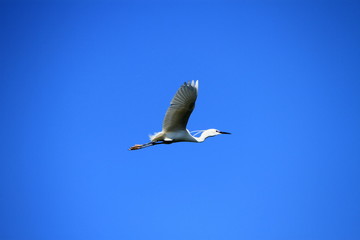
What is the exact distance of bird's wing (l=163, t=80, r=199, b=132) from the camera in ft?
42.2

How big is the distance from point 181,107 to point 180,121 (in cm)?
86

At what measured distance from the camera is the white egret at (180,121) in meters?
12.9

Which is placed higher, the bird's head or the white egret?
the bird's head

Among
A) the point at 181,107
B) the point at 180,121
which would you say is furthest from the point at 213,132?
the point at 181,107

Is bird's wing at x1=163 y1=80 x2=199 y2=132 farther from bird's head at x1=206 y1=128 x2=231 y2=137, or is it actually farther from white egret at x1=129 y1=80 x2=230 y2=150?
bird's head at x1=206 y1=128 x2=231 y2=137

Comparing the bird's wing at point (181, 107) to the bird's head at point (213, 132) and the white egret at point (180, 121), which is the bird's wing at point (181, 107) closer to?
the white egret at point (180, 121)

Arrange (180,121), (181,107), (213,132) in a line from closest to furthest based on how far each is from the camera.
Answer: (181,107)
(180,121)
(213,132)

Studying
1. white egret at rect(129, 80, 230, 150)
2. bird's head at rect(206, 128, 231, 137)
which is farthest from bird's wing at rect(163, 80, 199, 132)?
bird's head at rect(206, 128, 231, 137)

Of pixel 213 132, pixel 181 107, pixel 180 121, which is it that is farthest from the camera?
pixel 213 132

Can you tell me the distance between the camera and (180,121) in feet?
46.3

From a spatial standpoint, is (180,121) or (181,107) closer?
(181,107)

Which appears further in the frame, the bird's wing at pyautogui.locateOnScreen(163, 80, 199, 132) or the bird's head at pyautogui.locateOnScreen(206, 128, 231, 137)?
the bird's head at pyautogui.locateOnScreen(206, 128, 231, 137)

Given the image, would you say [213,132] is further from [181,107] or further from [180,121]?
[181,107]

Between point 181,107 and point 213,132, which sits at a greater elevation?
point 213,132
